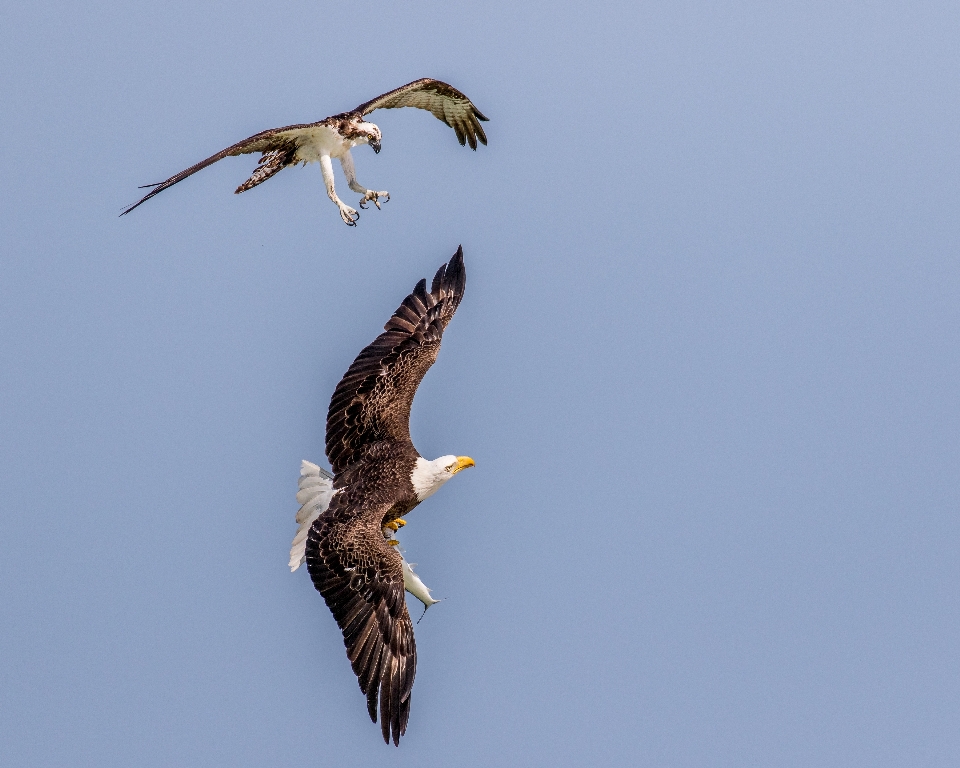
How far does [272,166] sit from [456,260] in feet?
9.32

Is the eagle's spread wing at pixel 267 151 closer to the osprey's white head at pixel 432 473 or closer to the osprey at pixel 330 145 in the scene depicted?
the osprey at pixel 330 145

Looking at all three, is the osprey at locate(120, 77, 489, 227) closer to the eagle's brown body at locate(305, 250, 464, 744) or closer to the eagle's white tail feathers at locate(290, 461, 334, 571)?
the eagle's brown body at locate(305, 250, 464, 744)

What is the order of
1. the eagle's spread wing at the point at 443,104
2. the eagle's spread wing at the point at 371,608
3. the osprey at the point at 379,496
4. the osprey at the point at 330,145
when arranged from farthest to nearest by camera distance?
the eagle's spread wing at the point at 443,104 → the osprey at the point at 330,145 → the osprey at the point at 379,496 → the eagle's spread wing at the point at 371,608

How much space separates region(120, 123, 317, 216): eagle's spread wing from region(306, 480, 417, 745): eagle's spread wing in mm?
3839

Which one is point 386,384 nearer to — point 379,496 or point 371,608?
point 379,496

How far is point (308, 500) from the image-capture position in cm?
1828

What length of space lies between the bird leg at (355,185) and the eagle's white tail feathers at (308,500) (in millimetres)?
2969

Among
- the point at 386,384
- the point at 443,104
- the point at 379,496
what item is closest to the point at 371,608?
the point at 379,496

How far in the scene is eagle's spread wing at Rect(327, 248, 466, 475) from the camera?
18.4 meters

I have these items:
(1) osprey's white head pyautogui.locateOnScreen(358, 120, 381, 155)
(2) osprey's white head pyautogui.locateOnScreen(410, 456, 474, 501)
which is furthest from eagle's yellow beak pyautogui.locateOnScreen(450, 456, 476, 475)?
(1) osprey's white head pyautogui.locateOnScreen(358, 120, 381, 155)

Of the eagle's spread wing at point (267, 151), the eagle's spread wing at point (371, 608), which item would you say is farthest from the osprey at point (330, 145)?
the eagle's spread wing at point (371, 608)

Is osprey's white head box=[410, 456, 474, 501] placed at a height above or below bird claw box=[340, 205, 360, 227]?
below

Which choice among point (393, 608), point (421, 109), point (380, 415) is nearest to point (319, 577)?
point (393, 608)

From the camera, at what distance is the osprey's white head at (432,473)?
18.0m
